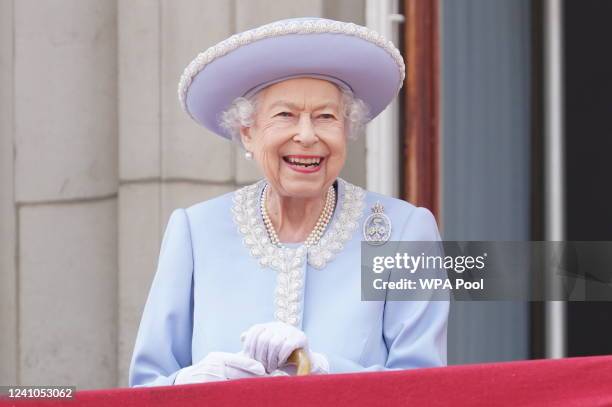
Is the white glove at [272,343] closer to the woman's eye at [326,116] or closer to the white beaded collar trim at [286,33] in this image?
the woman's eye at [326,116]

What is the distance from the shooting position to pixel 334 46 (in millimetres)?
3482

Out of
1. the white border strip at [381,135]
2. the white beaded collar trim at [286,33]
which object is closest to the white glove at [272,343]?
the white beaded collar trim at [286,33]

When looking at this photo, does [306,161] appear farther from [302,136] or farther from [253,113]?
[253,113]

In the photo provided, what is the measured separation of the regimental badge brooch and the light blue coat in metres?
0.02

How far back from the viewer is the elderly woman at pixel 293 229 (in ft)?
11.3

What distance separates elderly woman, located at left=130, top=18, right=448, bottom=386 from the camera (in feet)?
11.3

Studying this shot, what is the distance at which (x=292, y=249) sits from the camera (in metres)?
3.61

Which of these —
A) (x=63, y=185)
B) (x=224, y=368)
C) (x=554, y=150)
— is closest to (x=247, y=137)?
(x=224, y=368)

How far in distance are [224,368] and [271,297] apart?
15.7 inches

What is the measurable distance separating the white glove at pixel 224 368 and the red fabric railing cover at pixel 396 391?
0.12m

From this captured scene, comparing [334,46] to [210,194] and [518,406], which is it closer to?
[518,406]

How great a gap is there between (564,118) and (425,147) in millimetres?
628

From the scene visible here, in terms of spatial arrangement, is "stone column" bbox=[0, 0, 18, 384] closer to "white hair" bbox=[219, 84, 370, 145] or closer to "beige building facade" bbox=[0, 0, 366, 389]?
"beige building facade" bbox=[0, 0, 366, 389]

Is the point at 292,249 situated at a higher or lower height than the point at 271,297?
higher
